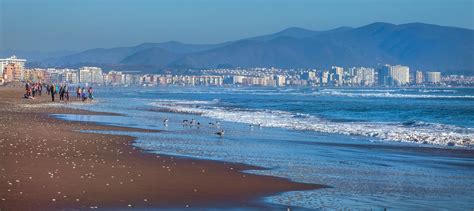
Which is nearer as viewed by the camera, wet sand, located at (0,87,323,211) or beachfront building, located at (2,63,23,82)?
wet sand, located at (0,87,323,211)

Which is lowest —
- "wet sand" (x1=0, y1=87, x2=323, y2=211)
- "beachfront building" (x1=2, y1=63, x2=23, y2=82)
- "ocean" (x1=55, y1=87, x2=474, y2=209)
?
"ocean" (x1=55, y1=87, x2=474, y2=209)

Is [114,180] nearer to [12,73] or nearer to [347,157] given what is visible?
[347,157]

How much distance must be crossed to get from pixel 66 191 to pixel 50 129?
13.1 metres

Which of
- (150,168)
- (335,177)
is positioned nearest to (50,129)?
(150,168)

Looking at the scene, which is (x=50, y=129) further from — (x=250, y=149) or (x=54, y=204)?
(x=54, y=204)

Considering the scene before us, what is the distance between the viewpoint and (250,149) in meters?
19.3

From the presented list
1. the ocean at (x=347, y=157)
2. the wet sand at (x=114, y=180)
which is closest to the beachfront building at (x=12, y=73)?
the ocean at (x=347, y=157)

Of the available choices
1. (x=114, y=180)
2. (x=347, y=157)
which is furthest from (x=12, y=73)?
(x=114, y=180)

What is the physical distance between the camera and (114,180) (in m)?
12.1

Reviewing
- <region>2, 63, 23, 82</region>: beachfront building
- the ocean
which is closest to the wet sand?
the ocean

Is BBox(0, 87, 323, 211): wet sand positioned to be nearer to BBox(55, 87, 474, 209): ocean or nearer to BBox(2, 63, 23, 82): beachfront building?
BBox(55, 87, 474, 209): ocean

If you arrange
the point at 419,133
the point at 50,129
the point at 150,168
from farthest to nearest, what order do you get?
the point at 419,133
the point at 50,129
the point at 150,168

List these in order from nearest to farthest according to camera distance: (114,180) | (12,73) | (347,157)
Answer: (114,180) < (347,157) < (12,73)

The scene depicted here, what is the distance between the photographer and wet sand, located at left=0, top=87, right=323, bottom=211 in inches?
401
